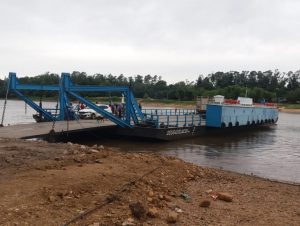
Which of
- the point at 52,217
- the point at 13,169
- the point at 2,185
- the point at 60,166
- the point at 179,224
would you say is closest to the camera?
the point at 52,217

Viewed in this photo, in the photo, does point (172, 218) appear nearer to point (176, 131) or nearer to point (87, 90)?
point (87, 90)

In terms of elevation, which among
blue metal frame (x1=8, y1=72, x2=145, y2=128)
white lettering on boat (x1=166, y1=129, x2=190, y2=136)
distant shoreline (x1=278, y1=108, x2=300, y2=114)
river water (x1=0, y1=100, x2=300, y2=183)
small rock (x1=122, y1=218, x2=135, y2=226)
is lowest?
distant shoreline (x1=278, y1=108, x2=300, y2=114)

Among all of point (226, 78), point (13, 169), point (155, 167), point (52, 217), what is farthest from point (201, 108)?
point (226, 78)

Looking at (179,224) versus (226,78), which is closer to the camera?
(179,224)

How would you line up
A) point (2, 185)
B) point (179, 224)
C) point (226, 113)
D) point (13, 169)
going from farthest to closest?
point (226, 113), point (13, 169), point (2, 185), point (179, 224)

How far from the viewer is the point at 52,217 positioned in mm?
6887

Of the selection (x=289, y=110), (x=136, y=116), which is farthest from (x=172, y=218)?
(x=289, y=110)

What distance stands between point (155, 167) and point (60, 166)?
9.41ft

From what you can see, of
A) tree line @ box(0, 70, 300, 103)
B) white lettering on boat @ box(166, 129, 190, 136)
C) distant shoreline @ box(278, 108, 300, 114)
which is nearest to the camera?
white lettering on boat @ box(166, 129, 190, 136)

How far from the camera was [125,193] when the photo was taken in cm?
872

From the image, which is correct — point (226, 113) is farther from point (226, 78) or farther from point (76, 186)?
point (226, 78)

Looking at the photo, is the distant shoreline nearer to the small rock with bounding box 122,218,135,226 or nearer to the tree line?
the tree line

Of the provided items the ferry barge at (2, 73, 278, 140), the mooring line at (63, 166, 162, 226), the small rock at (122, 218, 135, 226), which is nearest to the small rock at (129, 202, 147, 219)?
the small rock at (122, 218, 135, 226)

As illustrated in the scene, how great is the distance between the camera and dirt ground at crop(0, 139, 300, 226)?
23.9ft
